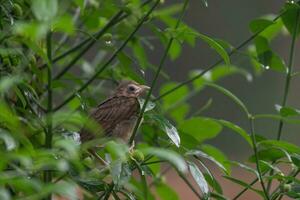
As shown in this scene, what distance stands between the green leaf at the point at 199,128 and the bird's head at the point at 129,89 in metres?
0.20

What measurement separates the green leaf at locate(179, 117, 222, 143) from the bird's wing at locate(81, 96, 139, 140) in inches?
12.7

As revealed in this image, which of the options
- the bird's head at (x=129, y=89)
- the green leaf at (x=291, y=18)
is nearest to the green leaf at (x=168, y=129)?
the bird's head at (x=129, y=89)

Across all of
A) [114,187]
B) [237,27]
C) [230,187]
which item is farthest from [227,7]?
[114,187]

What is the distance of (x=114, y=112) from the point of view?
3.03 meters

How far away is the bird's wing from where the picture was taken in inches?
116

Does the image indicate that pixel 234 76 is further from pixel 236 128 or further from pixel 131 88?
pixel 236 128

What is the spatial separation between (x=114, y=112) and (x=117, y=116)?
57 millimetres

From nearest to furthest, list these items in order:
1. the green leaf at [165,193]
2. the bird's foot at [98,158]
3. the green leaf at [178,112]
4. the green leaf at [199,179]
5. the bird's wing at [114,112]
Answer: the green leaf at [199,179]
the bird's foot at [98,158]
the bird's wing at [114,112]
the green leaf at [165,193]
the green leaf at [178,112]

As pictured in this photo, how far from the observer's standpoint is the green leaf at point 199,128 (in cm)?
328

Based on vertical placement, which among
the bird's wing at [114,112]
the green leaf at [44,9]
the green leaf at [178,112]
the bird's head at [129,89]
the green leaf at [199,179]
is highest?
the green leaf at [44,9]

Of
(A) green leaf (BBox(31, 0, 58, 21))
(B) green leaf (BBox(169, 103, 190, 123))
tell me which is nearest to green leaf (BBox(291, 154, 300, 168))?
(B) green leaf (BBox(169, 103, 190, 123))

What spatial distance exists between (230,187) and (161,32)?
6030 millimetres

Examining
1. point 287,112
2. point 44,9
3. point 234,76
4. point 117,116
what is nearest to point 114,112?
point 117,116

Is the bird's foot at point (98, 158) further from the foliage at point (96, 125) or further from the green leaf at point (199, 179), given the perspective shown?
the green leaf at point (199, 179)
